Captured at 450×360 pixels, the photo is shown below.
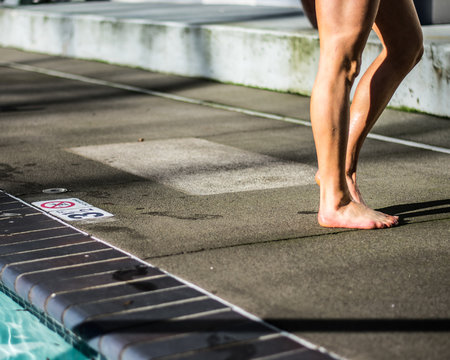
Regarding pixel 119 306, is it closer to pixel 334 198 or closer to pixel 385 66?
pixel 334 198

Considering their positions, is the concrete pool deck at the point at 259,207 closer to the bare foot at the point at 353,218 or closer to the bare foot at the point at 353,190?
the bare foot at the point at 353,218

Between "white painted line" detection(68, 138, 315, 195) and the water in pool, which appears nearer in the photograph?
the water in pool

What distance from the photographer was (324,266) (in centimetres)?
315

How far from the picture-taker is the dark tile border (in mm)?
2420

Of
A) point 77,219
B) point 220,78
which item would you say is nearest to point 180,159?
point 77,219

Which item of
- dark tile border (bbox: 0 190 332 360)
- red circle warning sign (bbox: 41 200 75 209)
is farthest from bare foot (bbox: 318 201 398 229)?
red circle warning sign (bbox: 41 200 75 209)

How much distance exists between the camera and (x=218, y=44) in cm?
979

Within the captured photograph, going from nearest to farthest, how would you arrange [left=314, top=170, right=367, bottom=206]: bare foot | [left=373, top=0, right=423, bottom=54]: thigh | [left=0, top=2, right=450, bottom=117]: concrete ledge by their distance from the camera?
[left=373, top=0, right=423, bottom=54]: thigh < [left=314, top=170, right=367, bottom=206]: bare foot < [left=0, top=2, right=450, bottom=117]: concrete ledge

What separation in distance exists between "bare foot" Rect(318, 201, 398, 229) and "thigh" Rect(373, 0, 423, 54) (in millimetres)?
714

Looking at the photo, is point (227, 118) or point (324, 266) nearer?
point (324, 266)

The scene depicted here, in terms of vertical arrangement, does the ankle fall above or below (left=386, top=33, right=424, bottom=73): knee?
below

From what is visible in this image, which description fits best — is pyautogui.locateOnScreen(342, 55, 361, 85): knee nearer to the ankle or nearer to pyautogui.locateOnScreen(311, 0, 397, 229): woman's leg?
pyautogui.locateOnScreen(311, 0, 397, 229): woman's leg

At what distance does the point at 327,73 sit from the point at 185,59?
697 cm

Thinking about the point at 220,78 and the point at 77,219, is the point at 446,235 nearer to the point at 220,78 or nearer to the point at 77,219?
the point at 77,219
